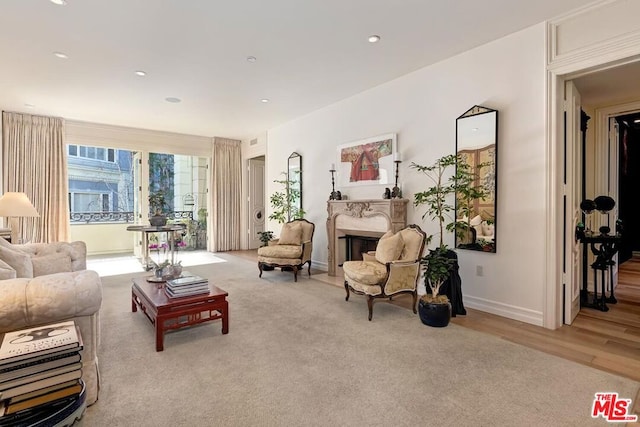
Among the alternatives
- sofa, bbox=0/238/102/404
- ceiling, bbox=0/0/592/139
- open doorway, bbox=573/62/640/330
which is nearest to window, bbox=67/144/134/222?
ceiling, bbox=0/0/592/139

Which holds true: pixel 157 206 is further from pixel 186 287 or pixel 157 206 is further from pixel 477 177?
pixel 477 177

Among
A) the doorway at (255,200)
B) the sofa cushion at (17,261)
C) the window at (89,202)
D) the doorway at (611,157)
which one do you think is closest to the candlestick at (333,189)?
the doorway at (611,157)

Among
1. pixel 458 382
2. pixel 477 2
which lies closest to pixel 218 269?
pixel 458 382

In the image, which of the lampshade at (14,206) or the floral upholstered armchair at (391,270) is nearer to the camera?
the floral upholstered armchair at (391,270)

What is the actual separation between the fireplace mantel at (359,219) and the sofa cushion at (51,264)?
3396mm

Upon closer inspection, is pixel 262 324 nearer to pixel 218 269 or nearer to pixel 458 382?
pixel 458 382

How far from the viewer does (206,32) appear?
3295 millimetres

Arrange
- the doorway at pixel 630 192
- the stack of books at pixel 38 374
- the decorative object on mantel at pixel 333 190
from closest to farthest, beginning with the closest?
the stack of books at pixel 38 374 < the decorative object on mantel at pixel 333 190 < the doorway at pixel 630 192

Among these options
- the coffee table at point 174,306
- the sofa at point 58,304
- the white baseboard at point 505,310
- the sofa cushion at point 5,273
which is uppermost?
the sofa cushion at point 5,273

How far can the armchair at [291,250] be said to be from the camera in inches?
199

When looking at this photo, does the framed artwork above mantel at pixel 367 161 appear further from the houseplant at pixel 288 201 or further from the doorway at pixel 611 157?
the doorway at pixel 611 157

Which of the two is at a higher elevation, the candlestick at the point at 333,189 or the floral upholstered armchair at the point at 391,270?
the candlestick at the point at 333,189

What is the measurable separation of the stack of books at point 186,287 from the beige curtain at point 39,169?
16.4 ft

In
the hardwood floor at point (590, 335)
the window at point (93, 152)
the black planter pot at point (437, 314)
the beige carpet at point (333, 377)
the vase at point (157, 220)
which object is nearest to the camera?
the beige carpet at point (333, 377)
